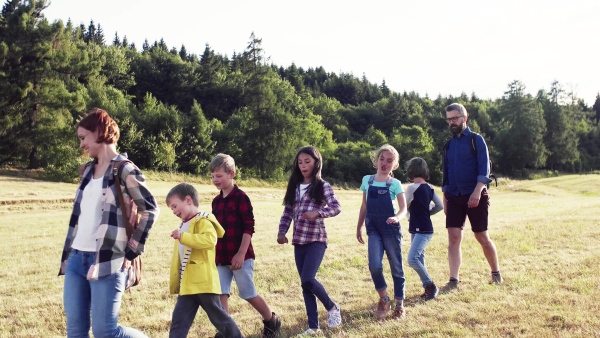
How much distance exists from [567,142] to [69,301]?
295 feet

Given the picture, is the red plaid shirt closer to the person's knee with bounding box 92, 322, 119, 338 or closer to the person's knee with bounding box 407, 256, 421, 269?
the person's knee with bounding box 92, 322, 119, 338

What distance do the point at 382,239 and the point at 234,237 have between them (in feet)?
6.20

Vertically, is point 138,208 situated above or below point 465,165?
below

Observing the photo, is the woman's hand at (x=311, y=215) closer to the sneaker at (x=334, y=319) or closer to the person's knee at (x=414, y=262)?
the sneaker at (x=334, y=319)

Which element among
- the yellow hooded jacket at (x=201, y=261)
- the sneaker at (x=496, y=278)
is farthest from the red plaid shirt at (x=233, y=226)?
the sneaker at (x=496, y=278)

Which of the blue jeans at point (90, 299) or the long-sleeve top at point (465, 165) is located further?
the long-sleeve top at point (465, 165)

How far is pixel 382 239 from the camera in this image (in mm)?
5820

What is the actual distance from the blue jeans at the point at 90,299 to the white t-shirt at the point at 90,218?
0.24 ft

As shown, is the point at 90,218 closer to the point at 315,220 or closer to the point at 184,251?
the point at 184,251

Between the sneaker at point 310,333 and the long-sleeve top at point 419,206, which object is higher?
the long-sleeve top at point 419,206

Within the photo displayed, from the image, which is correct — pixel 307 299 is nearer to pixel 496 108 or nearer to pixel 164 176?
pixel 164 176

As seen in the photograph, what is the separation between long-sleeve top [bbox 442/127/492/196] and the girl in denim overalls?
4.18 feet

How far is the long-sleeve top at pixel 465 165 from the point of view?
A: 648 centimetres

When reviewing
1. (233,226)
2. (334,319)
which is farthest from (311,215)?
(334,319)
